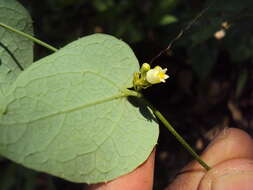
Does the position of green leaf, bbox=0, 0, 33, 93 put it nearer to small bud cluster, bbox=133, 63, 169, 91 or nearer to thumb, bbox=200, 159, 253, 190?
small bud cluster, bbox=133, 63, 169, 91

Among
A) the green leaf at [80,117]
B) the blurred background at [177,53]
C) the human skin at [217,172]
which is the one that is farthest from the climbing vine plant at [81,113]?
the blurred background at [177,53]

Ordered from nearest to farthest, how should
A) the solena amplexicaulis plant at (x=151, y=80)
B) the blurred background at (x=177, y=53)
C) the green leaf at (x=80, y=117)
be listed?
the green leaf at (x=80, y=117)
the solena amplexicaulis plant at (x=151, y=80)
the blurred background at (x=177, y=53)

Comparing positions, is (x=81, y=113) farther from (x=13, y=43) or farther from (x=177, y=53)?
(x=177, y=53)

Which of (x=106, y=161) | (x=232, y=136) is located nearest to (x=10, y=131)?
(x=106, y=161)

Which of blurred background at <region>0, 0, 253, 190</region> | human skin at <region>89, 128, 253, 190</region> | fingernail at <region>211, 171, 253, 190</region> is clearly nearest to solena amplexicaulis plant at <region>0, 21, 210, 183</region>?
human skin at <region>89, 128, 253, 190</region>

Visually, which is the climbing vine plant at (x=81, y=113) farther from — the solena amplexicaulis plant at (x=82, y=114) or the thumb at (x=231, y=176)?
the thumb at (x=231, y=176)

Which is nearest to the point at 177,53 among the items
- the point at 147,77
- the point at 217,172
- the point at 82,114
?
Answer: the point at 217,172

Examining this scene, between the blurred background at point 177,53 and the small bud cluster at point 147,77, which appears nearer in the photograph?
the small bud cluster at point 147,77
